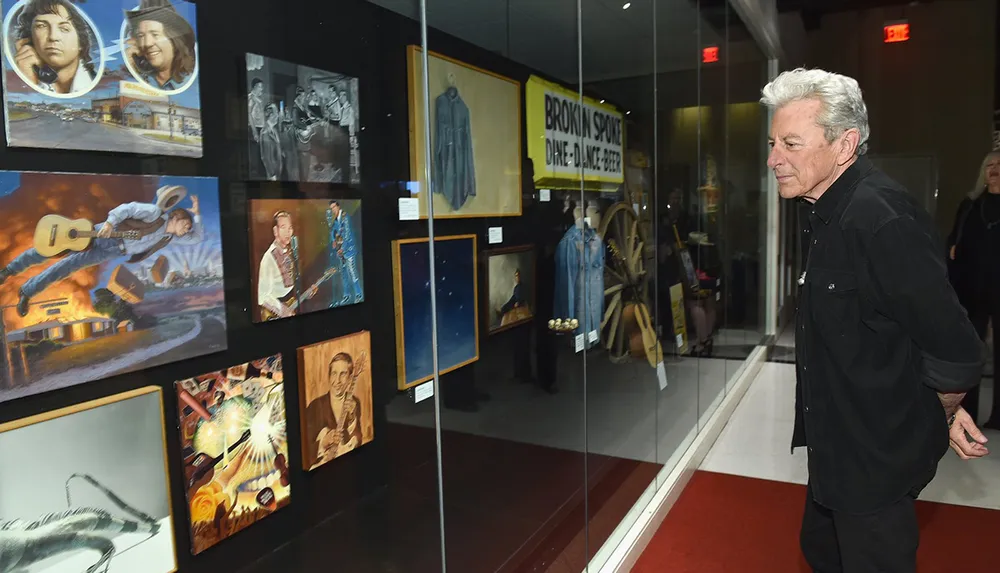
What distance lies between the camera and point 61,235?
960 millimetres

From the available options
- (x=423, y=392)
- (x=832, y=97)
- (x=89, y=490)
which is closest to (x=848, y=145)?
(x=832, y=97)

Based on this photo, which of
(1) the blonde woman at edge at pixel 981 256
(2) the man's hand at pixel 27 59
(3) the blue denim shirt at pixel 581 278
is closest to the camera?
(2) the man's hand at pixel 27 59

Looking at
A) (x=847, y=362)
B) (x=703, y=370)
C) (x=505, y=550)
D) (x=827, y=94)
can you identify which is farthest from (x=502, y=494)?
(x=703, y=370)

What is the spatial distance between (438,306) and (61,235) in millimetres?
949

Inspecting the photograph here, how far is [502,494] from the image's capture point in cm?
221

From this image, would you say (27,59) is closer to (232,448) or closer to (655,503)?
(232,448)

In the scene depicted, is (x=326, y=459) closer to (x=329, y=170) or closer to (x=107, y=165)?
(x=329, y=170)

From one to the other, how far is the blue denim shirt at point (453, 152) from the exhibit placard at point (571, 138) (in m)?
0.43

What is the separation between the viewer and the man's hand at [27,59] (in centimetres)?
90

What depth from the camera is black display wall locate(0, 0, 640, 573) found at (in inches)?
44.5

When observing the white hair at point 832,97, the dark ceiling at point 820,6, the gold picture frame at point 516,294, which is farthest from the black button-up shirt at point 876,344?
the dark ceiling at point 820,6

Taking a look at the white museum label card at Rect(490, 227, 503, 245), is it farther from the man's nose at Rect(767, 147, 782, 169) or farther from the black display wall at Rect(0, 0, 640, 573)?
the man's nose at Rect(767, 147, 782, 169)

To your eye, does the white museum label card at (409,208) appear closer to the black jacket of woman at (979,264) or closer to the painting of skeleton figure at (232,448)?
the painting of skeleton figure at (232,448)

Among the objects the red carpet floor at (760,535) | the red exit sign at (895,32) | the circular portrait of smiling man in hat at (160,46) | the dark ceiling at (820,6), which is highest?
the dark ceiling at (820,6)
